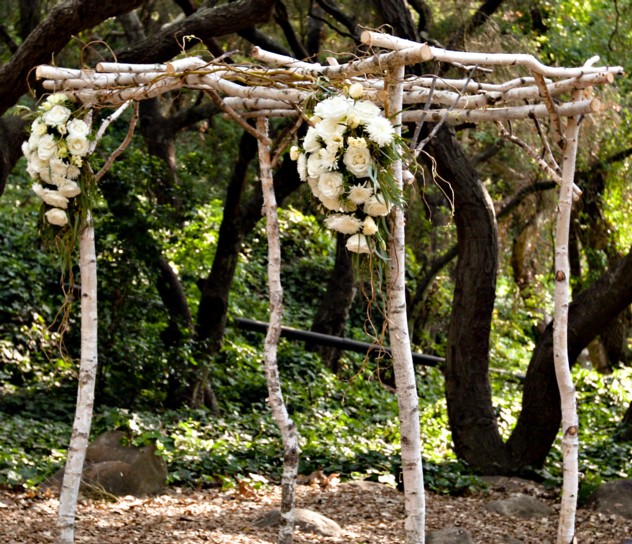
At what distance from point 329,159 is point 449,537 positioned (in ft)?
8.14

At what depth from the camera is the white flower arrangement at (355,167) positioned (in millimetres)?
3738

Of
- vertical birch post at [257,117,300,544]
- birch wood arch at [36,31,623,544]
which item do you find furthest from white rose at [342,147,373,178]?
vertical birch post at [257,117,300,544]

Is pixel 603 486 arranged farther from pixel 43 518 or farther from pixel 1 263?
pixel 1 263

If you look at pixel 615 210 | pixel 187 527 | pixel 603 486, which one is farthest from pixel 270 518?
pixel 615 210

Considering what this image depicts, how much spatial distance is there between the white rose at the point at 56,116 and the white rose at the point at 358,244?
173 centimetres

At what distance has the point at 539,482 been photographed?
7.22 meters

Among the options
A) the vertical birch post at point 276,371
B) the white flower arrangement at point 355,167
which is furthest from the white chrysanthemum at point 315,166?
the vertical birch post at point 276,371

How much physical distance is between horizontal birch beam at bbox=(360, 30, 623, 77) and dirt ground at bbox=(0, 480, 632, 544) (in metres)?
2.85

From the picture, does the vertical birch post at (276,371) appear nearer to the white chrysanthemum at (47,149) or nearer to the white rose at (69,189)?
the white rose at (69,189)

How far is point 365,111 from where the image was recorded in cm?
379

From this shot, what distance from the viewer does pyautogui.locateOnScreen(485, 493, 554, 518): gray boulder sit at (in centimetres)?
620

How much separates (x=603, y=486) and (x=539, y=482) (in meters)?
0.82

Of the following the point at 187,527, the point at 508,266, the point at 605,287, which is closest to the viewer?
the point at 187,527

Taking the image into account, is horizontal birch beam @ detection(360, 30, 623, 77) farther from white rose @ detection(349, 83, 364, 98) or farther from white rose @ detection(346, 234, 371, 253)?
white rose @ detection(346, 234, 371, 253)
